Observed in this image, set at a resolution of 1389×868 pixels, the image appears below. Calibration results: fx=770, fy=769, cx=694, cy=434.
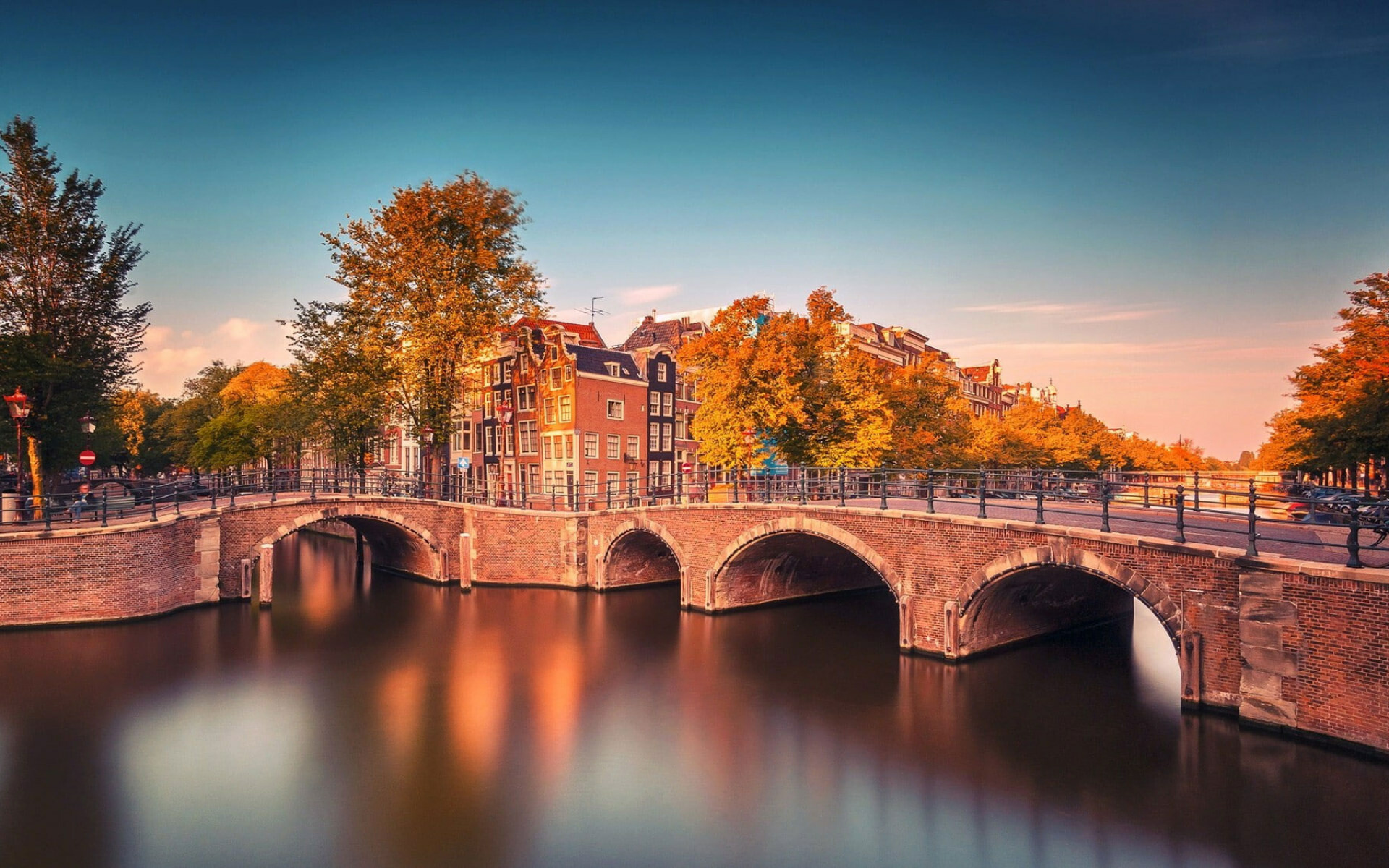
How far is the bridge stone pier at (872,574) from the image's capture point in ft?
36.2

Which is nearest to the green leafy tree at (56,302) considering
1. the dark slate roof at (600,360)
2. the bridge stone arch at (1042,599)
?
the dark slate roof at (600,360)

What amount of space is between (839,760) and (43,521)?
72.5 ft

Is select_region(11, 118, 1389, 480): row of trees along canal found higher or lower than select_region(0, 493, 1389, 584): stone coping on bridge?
higher

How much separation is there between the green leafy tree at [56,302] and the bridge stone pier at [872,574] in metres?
9.12

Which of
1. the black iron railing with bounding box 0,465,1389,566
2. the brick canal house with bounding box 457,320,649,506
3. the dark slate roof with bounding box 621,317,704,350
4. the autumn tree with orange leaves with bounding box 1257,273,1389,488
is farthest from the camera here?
the dark slate roof with bounding box 621,317,704,350

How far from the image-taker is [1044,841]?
31.3ft

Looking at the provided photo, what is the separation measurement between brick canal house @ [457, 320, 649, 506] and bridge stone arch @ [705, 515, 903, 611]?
14282mm

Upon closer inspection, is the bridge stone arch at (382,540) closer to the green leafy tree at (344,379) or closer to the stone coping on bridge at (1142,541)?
the green leafy tree at (344,379)

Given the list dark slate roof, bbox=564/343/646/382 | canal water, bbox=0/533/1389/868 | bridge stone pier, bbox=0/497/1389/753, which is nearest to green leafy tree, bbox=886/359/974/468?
bridge stone pier, bbox=0/497/1389/753

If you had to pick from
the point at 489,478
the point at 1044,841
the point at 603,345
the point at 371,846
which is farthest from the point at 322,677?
the point at 603,345

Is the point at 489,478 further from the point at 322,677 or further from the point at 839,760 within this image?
the point at 839,760

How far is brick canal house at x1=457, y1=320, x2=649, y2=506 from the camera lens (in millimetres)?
38031

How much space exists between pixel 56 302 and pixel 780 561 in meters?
26.3

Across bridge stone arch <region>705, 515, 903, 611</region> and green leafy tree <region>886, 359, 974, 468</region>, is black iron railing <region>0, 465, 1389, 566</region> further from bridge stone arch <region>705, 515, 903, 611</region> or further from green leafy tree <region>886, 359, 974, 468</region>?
green leafy tree <region>886, 359, 974, 468</region>
